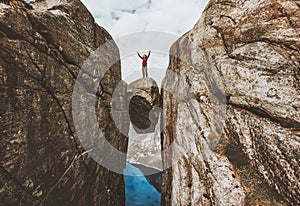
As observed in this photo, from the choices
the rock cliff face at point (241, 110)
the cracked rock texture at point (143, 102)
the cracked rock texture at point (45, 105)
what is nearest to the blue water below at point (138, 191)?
the cracked rock texture at point (45, 105)

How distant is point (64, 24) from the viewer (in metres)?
8.79

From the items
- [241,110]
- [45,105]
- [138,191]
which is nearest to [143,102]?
[138,191]

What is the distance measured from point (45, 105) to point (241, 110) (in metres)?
7.95

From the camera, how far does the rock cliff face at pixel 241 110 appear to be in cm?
478

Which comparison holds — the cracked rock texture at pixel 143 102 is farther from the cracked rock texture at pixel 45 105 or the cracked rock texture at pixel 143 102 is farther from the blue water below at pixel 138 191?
the cracked rock texture at pixel 45 105

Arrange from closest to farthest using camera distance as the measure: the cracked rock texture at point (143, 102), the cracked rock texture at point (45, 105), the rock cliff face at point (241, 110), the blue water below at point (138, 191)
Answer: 1. the rock cliff face at point (241, 110)
2. the cracked rock texture at point (45, 105)
3. the blue water below at point (138, 191)
4. the cracked rock texture at point (143, 102)

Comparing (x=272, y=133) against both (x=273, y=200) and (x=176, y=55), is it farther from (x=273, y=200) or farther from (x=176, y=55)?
(x=176, y=55)

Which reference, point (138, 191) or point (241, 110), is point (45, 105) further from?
point (138, 191)

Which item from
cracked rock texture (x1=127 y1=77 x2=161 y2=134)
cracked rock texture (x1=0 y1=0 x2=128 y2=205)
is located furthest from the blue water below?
cracked rock texture (x1=127 y1=77 x2=161 y2=134)

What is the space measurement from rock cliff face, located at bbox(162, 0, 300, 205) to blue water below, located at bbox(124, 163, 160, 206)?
6.97 metres

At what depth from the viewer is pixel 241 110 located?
6.07 meters

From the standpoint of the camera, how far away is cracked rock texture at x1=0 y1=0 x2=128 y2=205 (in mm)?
6105

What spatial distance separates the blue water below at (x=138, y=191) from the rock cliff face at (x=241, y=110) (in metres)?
6.97

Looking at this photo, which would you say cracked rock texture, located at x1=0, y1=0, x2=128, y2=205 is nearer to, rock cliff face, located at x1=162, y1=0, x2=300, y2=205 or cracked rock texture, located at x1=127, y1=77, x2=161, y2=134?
cracked rock texture, located at x1=127, y1=77, x2=161, y2=134
